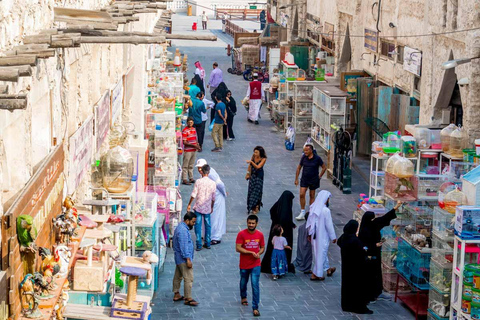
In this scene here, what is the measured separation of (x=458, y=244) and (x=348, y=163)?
7848 millimetres

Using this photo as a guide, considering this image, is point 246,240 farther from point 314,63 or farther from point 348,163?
point 314,63

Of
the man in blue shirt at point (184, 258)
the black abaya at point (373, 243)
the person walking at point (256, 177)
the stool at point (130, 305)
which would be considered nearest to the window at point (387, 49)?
the person walking at point (256, 177)

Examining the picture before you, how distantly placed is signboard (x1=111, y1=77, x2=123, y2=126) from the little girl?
2.88 m

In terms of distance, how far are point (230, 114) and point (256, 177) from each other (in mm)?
7295

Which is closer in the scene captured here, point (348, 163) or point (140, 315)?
point (140, 315)

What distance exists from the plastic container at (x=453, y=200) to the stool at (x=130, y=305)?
4.43m

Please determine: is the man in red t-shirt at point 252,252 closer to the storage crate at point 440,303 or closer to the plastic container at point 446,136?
the storage crate at point 440,303

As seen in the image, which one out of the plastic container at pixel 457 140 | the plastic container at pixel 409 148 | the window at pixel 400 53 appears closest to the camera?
the plastic container at pixel 457 140

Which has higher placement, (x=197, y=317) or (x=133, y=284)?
(x=133, y=284)

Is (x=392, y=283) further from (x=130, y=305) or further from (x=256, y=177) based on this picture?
(x=130, y=305)

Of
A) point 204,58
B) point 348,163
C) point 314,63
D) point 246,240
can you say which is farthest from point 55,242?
point 204,58

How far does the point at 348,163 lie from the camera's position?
724 inches

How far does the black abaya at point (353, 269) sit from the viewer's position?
11695mm

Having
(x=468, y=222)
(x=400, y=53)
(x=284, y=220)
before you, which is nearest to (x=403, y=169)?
(x=284, y=220)
